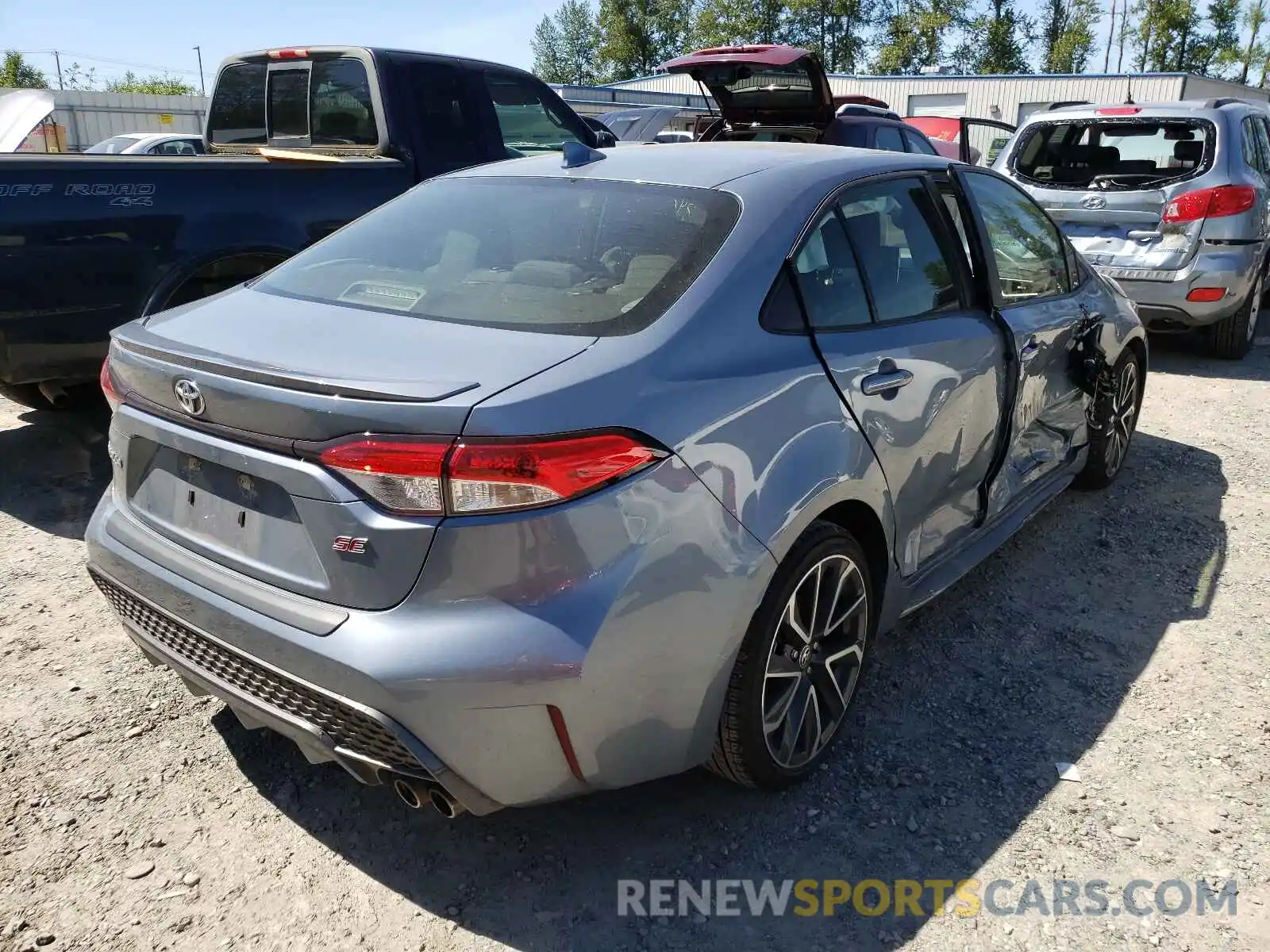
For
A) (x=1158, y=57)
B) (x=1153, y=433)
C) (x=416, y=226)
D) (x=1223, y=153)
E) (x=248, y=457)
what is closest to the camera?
(x=248, y=457)

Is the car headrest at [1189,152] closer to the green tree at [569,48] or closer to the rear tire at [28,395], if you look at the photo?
the rear tire at [28,395]

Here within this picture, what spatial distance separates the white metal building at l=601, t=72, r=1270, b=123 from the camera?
1266 inches

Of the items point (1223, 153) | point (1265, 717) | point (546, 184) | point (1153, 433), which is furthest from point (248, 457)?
point (1223, 153)

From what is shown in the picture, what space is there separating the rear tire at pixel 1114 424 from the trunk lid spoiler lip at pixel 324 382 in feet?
11.4

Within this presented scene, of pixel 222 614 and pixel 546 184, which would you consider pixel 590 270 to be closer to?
pixel 546 184

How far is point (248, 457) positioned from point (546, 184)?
1.32m

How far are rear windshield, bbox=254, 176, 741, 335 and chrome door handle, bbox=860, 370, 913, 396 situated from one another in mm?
553

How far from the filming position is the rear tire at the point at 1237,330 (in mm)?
7465

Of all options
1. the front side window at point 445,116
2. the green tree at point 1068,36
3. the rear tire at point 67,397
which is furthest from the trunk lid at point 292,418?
the green tree at point 1068,36

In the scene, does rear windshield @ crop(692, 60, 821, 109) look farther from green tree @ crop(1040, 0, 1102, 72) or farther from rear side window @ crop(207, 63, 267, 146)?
green tree @ crop(1040, 0, 1102, 72)

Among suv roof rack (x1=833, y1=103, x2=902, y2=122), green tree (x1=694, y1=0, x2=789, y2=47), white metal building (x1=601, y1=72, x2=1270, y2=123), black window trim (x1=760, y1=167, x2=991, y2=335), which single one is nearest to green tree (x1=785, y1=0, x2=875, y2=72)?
green tree (x1=694, y1=0, x2=789, y2=47)

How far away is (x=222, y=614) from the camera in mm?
2193

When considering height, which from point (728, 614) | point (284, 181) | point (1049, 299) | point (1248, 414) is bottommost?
point (1248, 414)

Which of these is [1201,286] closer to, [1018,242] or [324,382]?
[1018,242]
